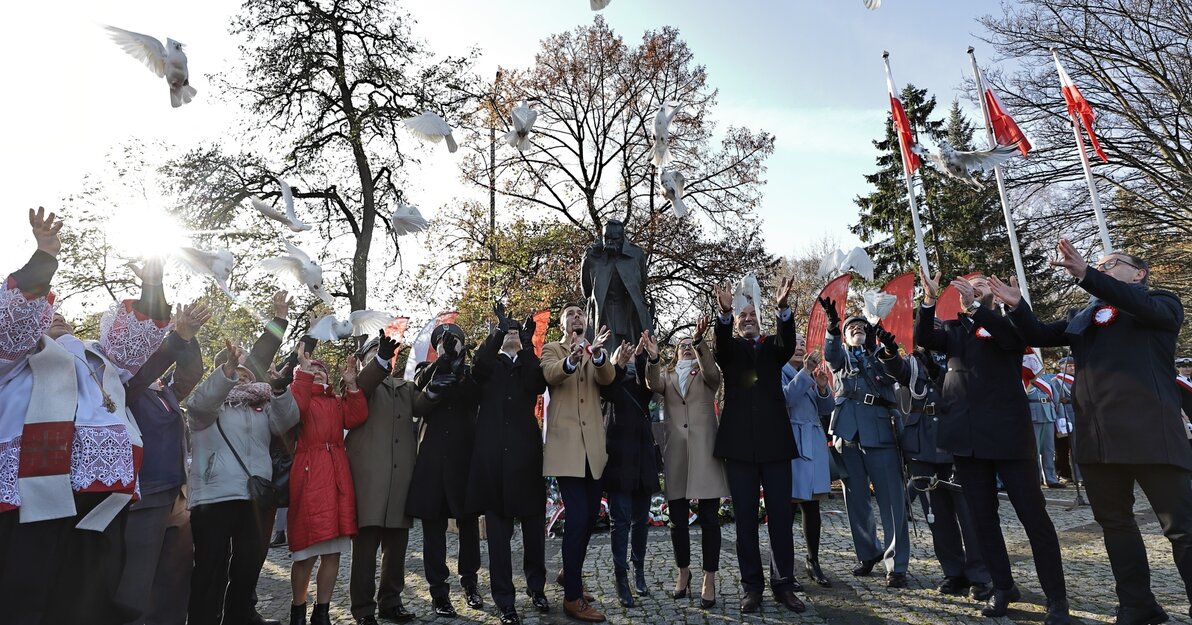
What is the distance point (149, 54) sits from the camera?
5344 mm

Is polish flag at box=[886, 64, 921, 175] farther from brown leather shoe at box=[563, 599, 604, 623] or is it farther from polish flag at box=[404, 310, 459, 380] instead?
brown leather shoe at box=[563, 599, 604, 623]

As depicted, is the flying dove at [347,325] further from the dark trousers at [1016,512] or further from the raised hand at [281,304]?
the dark trousers at [1016,512]

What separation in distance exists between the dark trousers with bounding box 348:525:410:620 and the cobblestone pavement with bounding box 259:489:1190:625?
288mm

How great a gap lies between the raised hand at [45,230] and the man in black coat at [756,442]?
3644 millimetres

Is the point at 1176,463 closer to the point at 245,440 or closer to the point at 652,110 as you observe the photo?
the point at 245,440

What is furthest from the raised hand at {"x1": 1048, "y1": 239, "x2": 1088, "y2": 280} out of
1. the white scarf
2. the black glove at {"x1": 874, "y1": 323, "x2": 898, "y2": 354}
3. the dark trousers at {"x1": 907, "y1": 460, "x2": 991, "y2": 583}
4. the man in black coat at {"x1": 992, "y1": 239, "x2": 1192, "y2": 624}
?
the white scarf

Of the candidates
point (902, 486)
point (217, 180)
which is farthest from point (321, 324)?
point (217, 180)

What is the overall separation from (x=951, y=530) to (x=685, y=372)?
7.30ft

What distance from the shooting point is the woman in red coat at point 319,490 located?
4863 millimetres

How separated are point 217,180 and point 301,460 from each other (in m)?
15.1

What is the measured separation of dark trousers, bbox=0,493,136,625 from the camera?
9.37ft

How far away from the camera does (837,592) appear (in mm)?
5527

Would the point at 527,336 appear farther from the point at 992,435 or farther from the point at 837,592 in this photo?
the point at 992,435

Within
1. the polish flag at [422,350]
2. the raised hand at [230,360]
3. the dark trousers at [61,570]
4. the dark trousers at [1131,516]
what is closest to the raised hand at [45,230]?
the dark trousers at [61,570]
